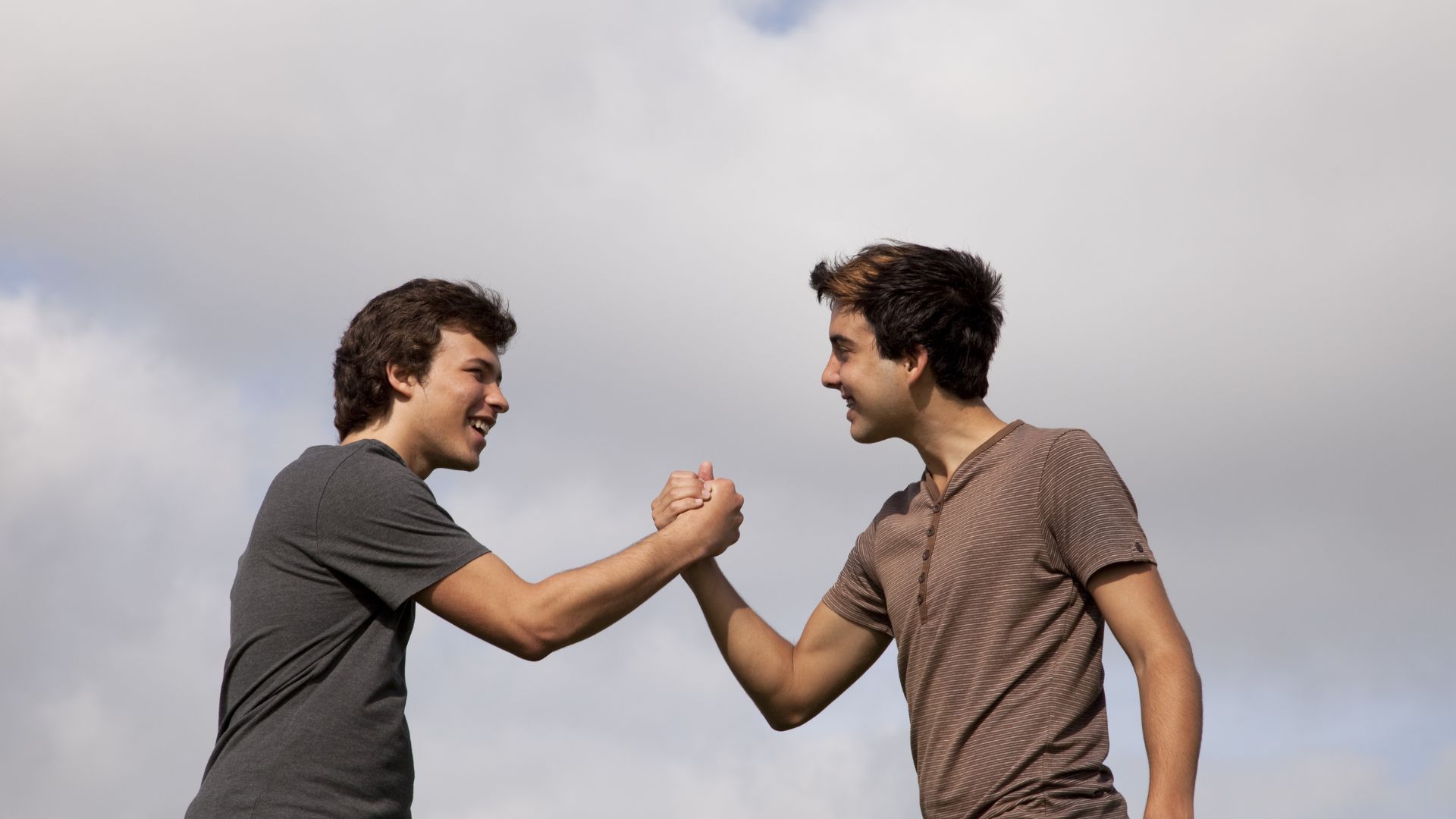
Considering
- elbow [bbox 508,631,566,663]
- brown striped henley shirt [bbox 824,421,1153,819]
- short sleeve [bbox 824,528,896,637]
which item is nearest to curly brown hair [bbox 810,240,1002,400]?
brown striped henley shirt [bbox 824,421,1153,819]

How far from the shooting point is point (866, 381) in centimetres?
639

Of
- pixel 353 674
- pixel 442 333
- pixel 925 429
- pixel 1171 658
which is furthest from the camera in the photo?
pixel 442 333

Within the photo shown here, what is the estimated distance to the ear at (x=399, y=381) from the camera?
21.7ft

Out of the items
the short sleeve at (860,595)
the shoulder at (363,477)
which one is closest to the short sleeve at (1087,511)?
the short sleeve at (860,595)

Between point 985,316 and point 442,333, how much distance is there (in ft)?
8.22

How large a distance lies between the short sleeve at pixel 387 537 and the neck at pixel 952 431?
6.49 feet

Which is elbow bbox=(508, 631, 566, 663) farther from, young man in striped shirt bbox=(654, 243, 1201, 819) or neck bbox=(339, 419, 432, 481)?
young man in striped shirt bbox=(654, 243, 1201, 819)

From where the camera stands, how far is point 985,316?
6.47 metres

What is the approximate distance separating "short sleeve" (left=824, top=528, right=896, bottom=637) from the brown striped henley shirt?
1.63 ft

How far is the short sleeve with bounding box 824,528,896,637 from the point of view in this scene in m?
6.59

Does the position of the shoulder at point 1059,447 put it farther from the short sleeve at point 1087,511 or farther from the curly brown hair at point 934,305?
the curly brown hair at point 934,305

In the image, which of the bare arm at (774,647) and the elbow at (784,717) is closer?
the bare arm at (774,647)

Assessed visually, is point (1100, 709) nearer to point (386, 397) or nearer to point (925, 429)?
point (925, 429)

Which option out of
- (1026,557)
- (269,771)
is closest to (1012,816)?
(1026,557)
